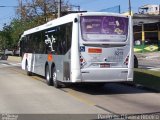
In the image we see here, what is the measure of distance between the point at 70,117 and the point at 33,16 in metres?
51.4

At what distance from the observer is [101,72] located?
16.2 metres

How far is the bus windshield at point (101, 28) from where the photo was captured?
53.7 feet

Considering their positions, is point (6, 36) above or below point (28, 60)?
above

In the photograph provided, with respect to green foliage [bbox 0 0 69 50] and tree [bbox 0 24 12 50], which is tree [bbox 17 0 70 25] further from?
tree [bbox 0 24 12 50]

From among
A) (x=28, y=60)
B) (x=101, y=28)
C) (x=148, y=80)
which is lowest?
(x=148, y=80)

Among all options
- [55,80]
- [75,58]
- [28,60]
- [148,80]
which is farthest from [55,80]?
[28,60]

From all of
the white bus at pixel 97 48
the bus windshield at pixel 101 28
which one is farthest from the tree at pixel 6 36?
the bus windshield at pixel 101 28

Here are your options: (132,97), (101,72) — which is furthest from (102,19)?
(132,97)

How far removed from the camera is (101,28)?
53.8ft

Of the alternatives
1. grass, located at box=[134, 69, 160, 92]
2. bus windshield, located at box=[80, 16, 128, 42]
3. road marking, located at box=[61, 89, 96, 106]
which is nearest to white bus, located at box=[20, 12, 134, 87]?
bus windshield, located at box=[80, 16, 128, 42]

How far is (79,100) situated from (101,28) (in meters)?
3.20

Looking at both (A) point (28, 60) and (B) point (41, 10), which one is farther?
(B) point (41, 10)

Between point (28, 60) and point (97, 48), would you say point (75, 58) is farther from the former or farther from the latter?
point (28, 60)

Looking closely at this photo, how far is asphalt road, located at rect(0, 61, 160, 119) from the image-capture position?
478 inches
